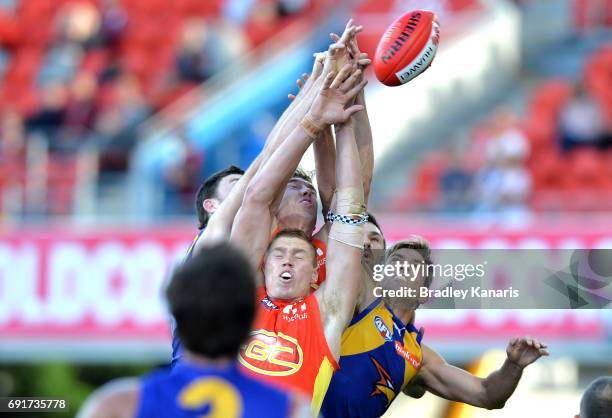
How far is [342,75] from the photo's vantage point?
17.1ft

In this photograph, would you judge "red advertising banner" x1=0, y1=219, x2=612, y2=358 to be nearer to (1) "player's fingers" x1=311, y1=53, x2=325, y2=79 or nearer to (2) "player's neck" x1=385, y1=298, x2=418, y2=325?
(2) "player's neck" x1=385, y1=298, x2=418, y2=325

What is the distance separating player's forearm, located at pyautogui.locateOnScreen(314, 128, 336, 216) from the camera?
560 cm

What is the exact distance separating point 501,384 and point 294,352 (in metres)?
1.17

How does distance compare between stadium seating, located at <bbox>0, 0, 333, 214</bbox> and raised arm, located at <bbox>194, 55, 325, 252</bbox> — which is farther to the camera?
stadium seating, located at <bbox>0, 0, 333, 214</bbox>

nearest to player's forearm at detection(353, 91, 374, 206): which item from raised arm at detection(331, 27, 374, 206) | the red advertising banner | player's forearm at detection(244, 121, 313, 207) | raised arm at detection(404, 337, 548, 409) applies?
raised arm at detection(331, 27, 374, 206)

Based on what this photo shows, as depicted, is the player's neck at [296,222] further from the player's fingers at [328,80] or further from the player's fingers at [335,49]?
the player's fingers at [335,49]

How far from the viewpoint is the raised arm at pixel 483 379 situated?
5555mm

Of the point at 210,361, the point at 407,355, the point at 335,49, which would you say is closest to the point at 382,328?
the point at 407,355

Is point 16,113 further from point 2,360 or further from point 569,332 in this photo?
point 569,332

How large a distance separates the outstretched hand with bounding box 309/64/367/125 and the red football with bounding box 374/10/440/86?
293 millimetres

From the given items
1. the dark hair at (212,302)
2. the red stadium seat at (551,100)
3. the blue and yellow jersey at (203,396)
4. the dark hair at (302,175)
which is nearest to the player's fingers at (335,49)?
the dark hair at (302,175)

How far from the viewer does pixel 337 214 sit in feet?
16.6

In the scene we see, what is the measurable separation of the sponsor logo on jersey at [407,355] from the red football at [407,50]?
1.18 meters

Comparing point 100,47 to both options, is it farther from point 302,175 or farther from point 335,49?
point 335,49
